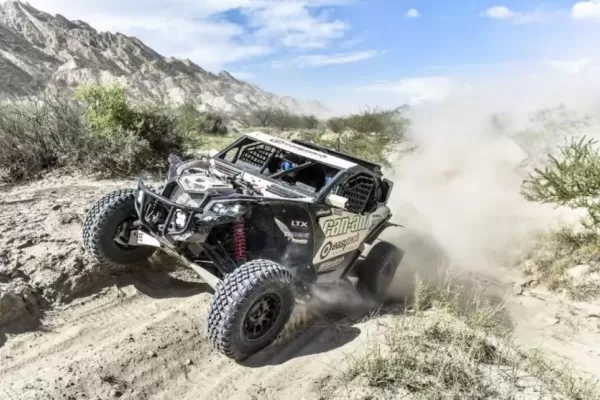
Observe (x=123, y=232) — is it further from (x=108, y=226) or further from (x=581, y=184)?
(x=581, y=184)

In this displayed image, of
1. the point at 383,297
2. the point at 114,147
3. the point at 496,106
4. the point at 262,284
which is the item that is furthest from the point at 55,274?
the point at 496,106

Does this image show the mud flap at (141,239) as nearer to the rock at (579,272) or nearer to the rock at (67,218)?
the rock at (67,218)

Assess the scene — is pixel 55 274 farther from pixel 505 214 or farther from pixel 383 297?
pixel 505 214

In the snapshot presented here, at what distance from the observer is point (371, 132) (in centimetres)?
2048

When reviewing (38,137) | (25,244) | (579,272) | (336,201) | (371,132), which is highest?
(371,132)

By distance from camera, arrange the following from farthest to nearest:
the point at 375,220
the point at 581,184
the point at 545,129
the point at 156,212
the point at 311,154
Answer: the point at 545,129, the point at 581,184, the point at 375,220, the point at 311,154, the point at 156,212

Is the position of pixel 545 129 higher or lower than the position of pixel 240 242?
higher

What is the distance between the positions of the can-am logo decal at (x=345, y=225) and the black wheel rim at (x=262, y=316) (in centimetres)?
114

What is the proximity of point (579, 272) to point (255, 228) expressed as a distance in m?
5.91

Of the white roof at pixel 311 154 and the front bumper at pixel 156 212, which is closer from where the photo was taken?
the front bumper at pixel 156 212

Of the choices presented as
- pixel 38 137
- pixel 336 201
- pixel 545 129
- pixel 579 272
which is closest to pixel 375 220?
pixel 336 201

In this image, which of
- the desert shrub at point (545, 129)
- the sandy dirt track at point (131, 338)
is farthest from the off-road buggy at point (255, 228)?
the desert shrub at point (545, 129)

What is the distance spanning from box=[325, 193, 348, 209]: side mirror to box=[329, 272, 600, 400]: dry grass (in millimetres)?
1346

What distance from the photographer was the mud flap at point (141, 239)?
5.28m
